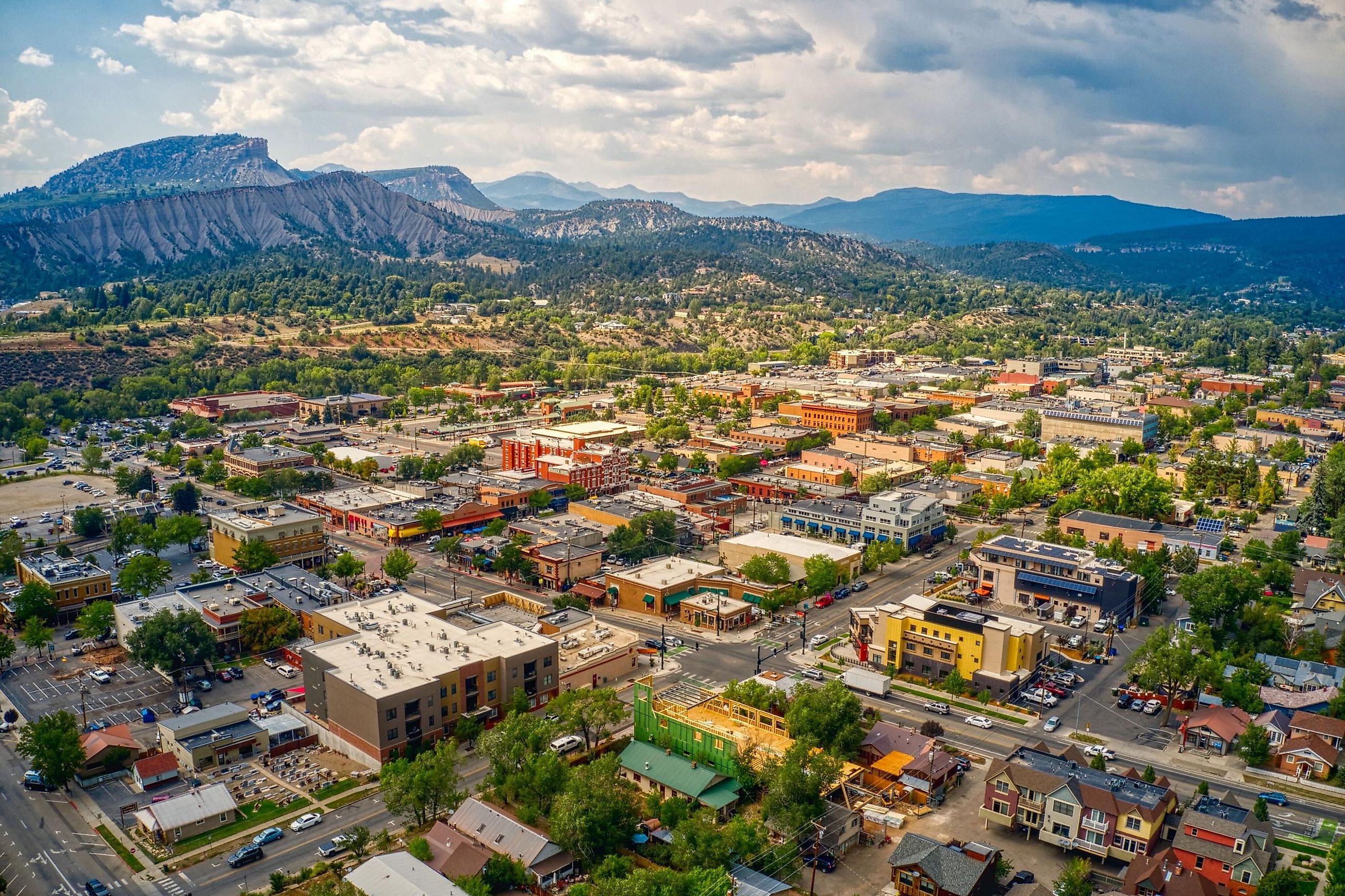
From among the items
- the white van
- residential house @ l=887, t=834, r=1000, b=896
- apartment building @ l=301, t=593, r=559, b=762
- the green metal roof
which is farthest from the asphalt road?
residential house @ l=887, t=834, r=1000, b=896

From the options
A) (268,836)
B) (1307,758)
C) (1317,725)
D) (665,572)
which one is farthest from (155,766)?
(1317,725)

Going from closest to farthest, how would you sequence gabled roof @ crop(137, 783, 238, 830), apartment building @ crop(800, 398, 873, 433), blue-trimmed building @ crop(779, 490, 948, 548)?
gabled roof @ crop(137, 783, 238, 830) → blue-trimmed building @ crop(779, 490, 948, 548) → apartment building @ crop(800, 398, 873, 433)

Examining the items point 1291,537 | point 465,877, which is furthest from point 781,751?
point 1291,537

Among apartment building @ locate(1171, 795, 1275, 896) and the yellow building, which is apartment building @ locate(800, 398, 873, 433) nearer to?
the yellow building

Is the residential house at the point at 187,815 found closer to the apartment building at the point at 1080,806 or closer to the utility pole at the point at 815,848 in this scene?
the utility pole at the point at 815,848

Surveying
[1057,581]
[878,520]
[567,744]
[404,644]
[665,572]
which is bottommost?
[567,744]

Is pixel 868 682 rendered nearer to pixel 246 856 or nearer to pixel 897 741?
pixel 897 741
